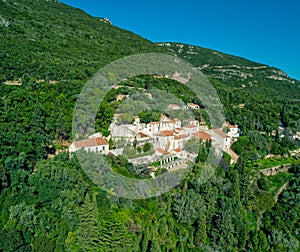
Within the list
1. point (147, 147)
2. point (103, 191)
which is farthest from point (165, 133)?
point (103, 191)

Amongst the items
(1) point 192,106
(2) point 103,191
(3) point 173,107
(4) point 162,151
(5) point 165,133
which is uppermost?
(1) point 192,106

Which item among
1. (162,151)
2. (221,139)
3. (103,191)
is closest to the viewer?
(103,191)

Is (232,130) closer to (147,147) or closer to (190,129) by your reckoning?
(190,129)

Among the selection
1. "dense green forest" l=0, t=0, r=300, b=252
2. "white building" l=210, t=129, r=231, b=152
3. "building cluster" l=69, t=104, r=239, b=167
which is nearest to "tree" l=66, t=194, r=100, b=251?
"dense green forest" l=0, t=0, r=300, b=252

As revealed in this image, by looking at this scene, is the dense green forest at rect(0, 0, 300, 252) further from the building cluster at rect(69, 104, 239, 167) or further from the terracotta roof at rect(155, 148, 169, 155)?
the terracotta roof at rect(155, 148, 169, 155)

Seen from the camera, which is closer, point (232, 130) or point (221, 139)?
point (221, 139)

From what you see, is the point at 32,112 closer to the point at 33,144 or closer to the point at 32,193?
the point at 33,144
